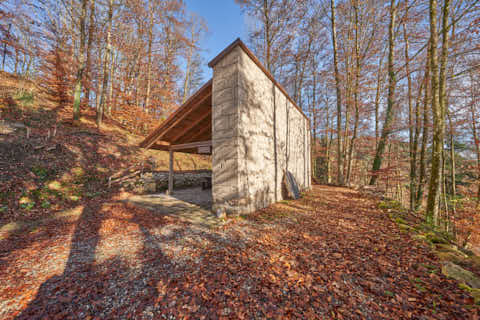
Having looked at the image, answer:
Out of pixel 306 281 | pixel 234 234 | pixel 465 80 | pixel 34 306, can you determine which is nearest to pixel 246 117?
pixel 234 234

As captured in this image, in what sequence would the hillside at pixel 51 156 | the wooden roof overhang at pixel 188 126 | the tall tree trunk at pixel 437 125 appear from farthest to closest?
the wooden roof overhang at pixel 188 126 → the hillside at pixel 51 156 → the tall tree trunk at pixel 437 125

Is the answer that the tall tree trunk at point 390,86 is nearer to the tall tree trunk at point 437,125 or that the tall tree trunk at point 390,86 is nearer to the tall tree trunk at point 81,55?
the tall tree trunk at point 437,125

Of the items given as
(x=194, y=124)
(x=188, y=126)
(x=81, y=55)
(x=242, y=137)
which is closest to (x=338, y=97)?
(x=242, y=137)

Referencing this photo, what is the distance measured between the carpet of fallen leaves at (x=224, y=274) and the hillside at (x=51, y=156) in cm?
206

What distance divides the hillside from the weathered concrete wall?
5591 millimetres

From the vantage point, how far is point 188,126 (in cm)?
664

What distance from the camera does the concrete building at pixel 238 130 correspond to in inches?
181

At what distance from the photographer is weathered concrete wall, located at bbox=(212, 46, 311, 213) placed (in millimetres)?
4570

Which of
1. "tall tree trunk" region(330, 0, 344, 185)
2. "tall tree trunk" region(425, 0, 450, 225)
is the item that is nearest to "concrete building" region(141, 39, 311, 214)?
"tall tree trunk" region(425, 0, 450, 225)

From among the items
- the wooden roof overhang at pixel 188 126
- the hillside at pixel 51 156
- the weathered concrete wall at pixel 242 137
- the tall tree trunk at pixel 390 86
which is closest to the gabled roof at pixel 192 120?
the wooden roof overhang at pixel 188 126

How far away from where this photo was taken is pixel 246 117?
16.0ft

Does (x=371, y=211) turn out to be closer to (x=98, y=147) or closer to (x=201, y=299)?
(x=201, y=299)

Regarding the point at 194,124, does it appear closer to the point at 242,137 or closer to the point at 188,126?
the point at 188,126

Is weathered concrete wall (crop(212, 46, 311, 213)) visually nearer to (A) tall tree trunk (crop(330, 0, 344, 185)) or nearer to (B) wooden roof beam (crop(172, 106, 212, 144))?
(B) wooden roof beam (crop(172, 106, 212, 144))
